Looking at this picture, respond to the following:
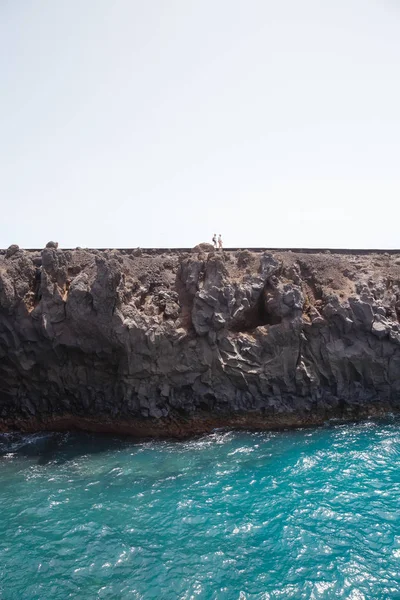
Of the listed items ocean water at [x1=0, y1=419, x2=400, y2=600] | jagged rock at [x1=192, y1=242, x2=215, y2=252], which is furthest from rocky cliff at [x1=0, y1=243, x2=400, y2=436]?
ocean water at [x1=0, y1=419, x2=400, y2=600]

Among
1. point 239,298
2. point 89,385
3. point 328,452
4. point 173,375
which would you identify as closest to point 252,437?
point 328,452

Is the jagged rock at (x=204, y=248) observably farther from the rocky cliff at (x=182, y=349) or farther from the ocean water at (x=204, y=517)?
the ocean water at (x=204, y=517)

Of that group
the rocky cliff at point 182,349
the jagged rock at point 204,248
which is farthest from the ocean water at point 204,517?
the jagged rock at point 204,248

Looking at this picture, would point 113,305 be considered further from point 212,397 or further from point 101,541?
point 101,541

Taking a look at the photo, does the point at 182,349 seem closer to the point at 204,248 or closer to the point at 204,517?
the point at 204,248

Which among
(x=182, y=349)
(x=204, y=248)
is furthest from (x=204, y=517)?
(x=204, y=248)

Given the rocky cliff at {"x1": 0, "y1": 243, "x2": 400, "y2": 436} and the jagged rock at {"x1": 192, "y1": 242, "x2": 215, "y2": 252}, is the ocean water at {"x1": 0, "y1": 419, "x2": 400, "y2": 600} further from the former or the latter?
the jagged rock at {"x1": 192, "y1": 242, "x2": 215, "y2": 252}
